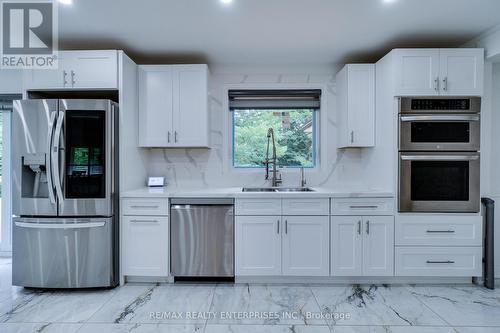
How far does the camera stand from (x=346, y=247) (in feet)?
9.04

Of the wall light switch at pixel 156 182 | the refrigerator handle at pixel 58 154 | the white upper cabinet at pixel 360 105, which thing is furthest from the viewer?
the wall light switch at pixel 156 182

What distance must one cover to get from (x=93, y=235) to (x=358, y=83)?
3.01 metres

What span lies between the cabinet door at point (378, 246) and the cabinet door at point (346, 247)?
0.06m

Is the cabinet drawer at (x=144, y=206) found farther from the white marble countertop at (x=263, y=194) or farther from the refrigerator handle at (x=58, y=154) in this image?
the refrigerator handle at (x=58, y=154)

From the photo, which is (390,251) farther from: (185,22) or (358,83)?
(185,22)

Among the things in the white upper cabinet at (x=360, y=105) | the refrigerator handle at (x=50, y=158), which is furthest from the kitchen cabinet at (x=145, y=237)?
the white upper cabinet at (x=360, y=105)

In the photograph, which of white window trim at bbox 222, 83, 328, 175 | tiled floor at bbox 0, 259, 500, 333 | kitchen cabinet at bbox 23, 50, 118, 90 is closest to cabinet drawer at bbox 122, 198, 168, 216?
tiled floor at bbox 0, 259, 500, 333

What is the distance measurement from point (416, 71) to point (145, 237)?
3.01m

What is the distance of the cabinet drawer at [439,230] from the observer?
2.72 m

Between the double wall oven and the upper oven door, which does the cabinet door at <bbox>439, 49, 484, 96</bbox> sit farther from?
the upper oven door

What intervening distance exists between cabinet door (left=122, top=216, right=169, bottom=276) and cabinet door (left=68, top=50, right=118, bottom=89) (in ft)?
4.30

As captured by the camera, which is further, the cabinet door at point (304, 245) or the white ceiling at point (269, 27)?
the cabinet door at point (304, 245)

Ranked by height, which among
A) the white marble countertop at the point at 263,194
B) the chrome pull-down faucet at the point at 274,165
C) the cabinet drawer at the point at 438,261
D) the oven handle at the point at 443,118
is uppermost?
the oven handle at the point at 443,118

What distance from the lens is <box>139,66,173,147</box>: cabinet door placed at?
10.2 feet
